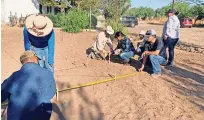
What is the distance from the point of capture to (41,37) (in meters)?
5.45

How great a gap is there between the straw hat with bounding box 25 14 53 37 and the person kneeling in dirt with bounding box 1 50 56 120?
212 cm

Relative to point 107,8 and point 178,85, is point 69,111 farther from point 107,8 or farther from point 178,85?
point 107,8

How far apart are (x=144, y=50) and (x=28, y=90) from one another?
A: 5.36 m

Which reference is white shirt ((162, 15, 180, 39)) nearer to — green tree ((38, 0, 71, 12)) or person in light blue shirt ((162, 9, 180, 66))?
person in light blue shirt ((162, 9, 180, 66))

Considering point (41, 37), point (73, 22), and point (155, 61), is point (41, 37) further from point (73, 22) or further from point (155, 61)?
point (73, 22)

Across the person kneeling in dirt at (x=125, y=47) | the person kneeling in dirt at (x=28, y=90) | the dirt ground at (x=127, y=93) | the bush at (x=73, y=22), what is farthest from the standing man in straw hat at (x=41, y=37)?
the bush at (x=73, y=22)

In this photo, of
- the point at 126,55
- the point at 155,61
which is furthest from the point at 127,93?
the point at 126,55

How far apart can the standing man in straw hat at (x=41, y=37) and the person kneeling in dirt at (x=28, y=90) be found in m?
2.16

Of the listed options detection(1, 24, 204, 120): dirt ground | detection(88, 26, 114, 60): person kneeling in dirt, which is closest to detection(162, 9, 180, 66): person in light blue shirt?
detection(1, 24, 204, 120): dirt ground

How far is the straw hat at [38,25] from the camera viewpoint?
16.6ft

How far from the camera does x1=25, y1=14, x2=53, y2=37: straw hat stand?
505 cm

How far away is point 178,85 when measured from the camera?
22.1ft

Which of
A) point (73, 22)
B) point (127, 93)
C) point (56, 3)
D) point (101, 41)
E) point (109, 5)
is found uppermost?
point (56, 3)

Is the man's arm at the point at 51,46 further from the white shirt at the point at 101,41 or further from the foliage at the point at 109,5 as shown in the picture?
the foliage at the point at 109,5
